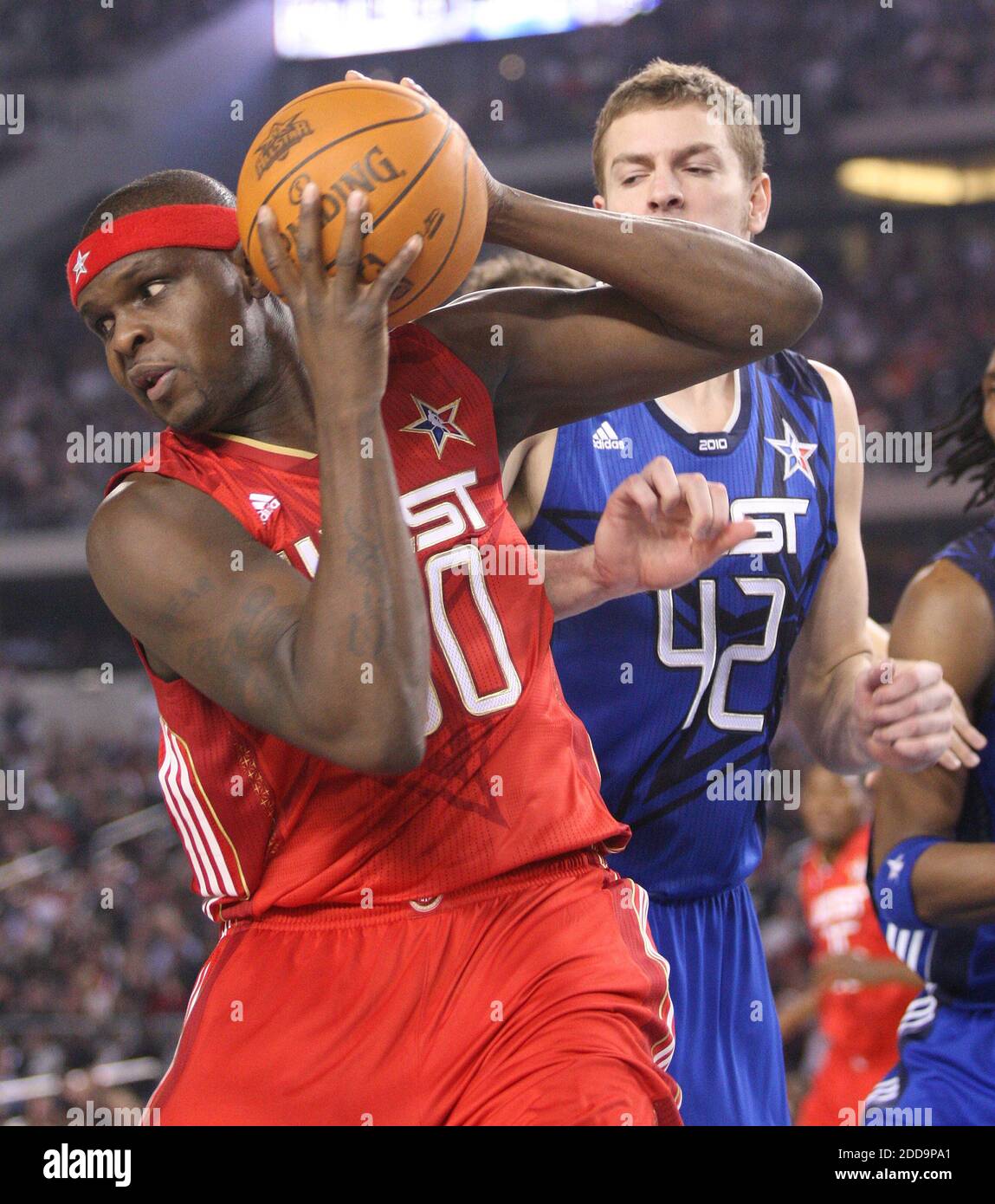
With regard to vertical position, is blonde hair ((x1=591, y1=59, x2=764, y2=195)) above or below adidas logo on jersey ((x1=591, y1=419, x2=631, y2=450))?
above

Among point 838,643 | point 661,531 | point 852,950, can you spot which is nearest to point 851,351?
point 852,950

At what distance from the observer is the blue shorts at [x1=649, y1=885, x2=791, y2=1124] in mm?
3432

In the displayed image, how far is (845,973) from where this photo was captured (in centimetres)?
630

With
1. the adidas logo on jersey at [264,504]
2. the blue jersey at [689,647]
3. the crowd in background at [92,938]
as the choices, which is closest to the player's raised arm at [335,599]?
the adidas logo on jersey at [264,504]

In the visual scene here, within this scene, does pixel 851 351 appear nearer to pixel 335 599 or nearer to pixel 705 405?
pixel 705 405

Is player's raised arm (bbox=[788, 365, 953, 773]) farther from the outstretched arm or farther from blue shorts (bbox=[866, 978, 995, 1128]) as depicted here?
the outstretched arm

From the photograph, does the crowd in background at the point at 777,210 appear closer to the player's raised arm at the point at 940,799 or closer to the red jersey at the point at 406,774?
the player's raised arm at the point at 940,799

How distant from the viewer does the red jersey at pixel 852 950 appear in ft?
20.6

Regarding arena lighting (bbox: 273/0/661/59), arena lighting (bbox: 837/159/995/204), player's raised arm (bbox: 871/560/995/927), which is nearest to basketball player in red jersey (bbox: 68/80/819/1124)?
player's raised arm (bbox: 871/560/995/927)

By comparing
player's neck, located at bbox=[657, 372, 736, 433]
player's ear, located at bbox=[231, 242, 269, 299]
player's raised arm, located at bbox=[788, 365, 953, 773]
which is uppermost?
player's neck, located at bbox=[657, 372, 736, 433]

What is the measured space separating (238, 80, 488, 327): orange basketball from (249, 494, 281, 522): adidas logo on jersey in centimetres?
36

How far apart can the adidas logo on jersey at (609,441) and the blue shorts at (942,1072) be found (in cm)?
136

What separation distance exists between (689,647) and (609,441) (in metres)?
0.52
